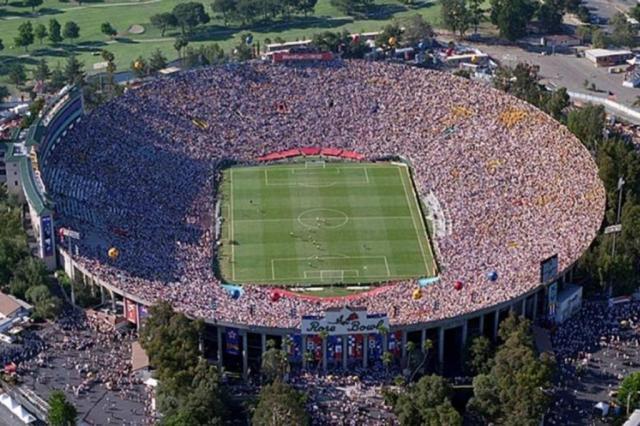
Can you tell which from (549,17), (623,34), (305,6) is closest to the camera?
(623,34)

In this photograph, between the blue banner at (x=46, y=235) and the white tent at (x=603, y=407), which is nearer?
the white tent at (x=603, y=407)

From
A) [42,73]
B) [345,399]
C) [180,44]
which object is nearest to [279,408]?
[345,399]

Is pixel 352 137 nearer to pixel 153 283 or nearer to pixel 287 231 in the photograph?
pixel 287 231

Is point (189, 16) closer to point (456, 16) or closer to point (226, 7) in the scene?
point (226, 7)

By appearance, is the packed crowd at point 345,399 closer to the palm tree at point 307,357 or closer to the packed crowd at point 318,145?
the palm tree at point 307,357

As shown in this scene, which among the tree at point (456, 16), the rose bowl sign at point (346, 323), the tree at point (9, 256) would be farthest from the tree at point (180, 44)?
the rose bowl sign at point (346, 323)

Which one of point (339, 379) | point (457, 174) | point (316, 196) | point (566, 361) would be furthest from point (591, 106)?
point (339, 379)
